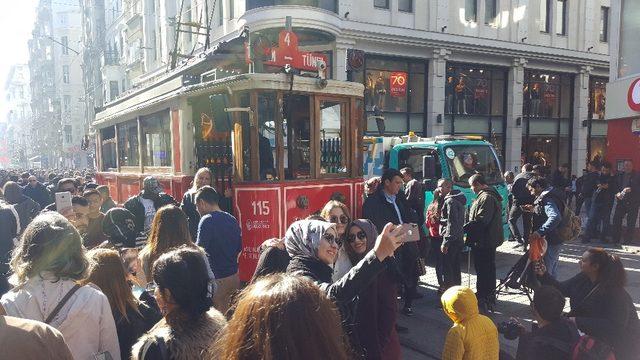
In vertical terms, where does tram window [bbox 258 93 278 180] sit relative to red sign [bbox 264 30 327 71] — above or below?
below

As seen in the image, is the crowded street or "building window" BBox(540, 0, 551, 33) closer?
the crowded street

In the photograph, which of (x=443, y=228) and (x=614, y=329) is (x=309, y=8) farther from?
(x=614, y=329)

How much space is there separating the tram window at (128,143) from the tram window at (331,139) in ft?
13.8

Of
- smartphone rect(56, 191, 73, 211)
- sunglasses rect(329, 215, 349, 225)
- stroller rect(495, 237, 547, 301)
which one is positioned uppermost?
smartphone rect(56, 191, 73, 211)

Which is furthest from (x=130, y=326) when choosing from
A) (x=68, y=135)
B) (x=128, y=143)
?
(x=68, y=135)

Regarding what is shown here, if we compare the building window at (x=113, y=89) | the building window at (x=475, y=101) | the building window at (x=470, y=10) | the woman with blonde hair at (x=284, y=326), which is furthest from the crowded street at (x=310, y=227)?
the building window at (x=113, y=89)

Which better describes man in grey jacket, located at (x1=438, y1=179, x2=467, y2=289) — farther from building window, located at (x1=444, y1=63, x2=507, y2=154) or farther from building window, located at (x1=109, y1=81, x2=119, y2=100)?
building window, located at (x1=109, y1=81, x2=119, y2=100)

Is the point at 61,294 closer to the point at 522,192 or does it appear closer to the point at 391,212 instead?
the point at 391,212

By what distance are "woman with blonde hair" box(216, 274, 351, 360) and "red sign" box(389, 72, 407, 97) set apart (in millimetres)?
18473

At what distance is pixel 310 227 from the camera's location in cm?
291

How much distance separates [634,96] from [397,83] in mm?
9496

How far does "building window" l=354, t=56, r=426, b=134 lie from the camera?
18.7 m

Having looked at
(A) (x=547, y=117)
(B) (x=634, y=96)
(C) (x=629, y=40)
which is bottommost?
(B) (x=634, y=96)

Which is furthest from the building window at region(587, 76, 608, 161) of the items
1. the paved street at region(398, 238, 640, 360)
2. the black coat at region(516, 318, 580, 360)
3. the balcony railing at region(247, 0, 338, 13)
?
the black coat at region(516, 318, 580, 360)
